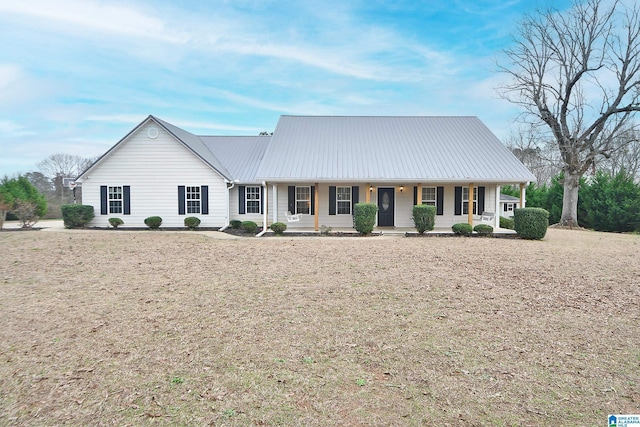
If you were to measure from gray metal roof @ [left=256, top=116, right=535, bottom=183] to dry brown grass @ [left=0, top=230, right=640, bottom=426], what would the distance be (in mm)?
8227

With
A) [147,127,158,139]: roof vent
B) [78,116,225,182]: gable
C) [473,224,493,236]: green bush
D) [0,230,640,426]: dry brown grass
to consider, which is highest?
[147,127,158,139]: roof vent

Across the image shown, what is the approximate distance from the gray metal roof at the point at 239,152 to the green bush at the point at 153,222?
4379 millimetres

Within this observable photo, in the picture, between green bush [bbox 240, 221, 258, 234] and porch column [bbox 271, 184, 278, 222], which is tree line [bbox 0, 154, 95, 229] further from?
porch column [bbox 271, 184, 278, 222]

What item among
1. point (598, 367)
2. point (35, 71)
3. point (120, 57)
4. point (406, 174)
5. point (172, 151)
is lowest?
point (598, 367)

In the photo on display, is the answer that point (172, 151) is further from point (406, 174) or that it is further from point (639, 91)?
point (639, 91)

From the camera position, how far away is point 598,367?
13.0ft

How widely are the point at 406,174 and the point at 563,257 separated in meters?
7.69

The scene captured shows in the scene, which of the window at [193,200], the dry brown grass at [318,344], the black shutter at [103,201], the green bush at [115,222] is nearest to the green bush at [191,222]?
the window at [193,200]

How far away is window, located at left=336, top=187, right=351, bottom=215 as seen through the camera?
18.1 meters

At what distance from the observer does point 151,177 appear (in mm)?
18531

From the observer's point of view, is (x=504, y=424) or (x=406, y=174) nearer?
(x=504, y=424)

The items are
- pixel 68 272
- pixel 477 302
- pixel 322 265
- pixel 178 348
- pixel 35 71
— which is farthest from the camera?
pixel 35 71

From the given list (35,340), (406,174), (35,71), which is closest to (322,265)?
(35,340)

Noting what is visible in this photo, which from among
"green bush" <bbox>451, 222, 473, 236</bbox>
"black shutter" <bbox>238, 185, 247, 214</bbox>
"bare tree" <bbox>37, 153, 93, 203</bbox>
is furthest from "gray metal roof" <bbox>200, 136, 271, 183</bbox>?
"bare tree" <bbox>37, 153, 93, 203</bbox>
